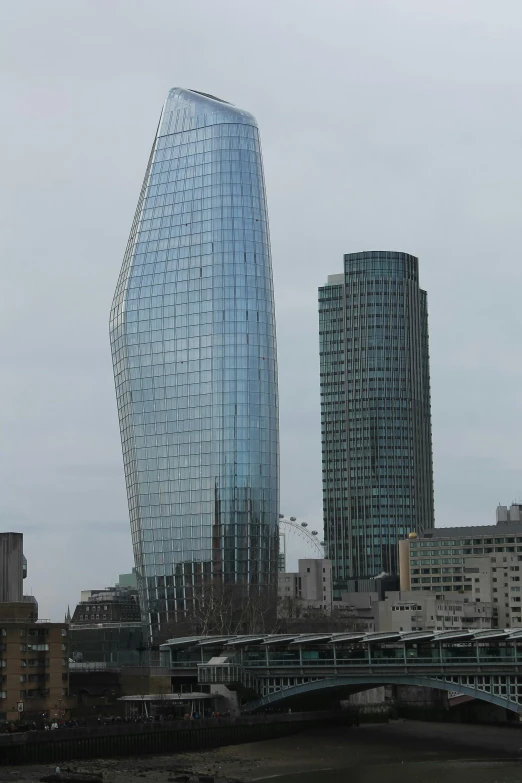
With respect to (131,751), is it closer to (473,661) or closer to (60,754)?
(60,754)

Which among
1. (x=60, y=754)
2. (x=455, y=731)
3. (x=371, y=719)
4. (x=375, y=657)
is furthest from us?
(x=371, y=719)

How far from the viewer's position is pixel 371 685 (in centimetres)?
14725

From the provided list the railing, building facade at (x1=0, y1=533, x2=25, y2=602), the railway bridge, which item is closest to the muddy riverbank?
the railway bridge

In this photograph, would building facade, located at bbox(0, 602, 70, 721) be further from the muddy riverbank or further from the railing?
the muddy riverbank

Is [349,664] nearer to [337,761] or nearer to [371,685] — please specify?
[371,685]

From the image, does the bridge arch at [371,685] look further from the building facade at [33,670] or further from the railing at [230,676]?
the building facade at [33,670]

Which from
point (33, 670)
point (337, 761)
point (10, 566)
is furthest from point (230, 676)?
point (10, 566)

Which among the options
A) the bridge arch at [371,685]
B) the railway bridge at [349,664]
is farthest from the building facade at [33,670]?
the bridge arch at [371,685]

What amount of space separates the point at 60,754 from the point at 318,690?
40.3 metres

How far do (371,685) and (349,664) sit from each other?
25.1ft

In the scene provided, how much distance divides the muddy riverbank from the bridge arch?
15.1 ft

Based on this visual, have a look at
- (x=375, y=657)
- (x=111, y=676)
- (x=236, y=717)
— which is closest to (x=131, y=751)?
(x=236, y=717)

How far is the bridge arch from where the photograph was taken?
12962 cm

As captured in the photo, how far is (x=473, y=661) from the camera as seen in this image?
133875 millimetres
